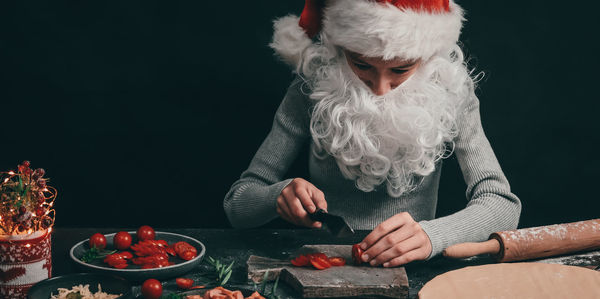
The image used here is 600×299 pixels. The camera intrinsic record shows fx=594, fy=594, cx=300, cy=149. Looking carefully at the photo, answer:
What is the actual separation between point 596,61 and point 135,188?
1.90m

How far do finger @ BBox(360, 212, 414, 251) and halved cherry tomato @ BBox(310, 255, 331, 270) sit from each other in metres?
0.11

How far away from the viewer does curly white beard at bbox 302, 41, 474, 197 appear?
1.79m

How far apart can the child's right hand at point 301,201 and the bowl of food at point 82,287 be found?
1.83 feet

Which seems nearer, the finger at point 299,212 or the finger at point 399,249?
the finger at point 399,249

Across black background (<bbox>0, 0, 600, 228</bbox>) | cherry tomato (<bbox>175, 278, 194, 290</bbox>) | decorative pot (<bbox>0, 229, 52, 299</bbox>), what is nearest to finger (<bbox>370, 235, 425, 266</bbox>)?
cherry tomato (<bbox>175, 278, 194, 290</bbox>)

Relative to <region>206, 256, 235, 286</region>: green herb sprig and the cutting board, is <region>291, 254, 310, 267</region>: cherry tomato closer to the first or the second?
the cutting board

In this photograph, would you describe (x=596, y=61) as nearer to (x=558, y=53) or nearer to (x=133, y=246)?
(x=558, y=53)

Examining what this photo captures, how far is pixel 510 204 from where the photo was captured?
190 cm

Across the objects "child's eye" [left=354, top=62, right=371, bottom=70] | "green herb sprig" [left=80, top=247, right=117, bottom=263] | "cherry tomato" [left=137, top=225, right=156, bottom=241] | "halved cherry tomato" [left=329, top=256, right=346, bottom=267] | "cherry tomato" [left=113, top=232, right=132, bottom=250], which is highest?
"child's eye" [left=354, top=62, right=371, bottom=70]

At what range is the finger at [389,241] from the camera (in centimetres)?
145

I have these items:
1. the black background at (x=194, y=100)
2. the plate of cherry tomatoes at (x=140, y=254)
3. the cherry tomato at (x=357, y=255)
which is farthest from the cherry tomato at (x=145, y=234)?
the black background at (x=194, y=100)

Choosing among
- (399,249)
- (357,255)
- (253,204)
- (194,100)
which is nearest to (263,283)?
(357,255)

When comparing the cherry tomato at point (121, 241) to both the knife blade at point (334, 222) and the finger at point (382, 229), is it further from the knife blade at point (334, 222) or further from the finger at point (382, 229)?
the finger at point (382, 229)

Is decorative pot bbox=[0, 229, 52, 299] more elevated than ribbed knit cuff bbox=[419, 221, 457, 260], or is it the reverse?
decorative pot bbox=[0, 229, 52, 299]
